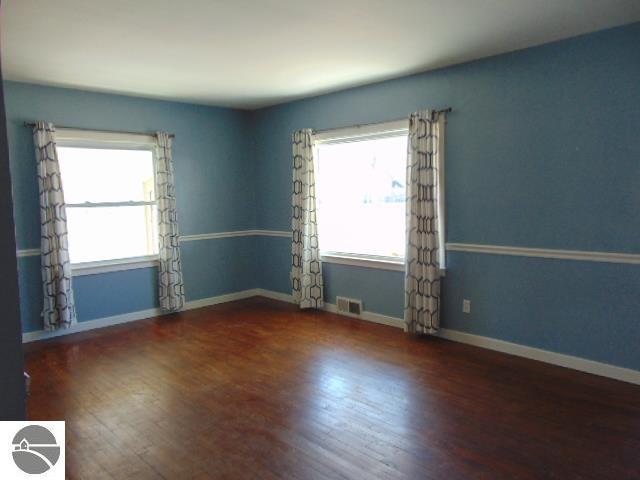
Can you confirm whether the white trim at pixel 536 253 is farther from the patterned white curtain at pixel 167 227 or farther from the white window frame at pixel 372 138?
the patterned white curtain at pixel 167 227

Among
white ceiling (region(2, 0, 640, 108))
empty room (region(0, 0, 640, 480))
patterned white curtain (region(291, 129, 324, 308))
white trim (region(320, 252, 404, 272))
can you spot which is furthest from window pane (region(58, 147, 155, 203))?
white trim (region(320, 252, 404, 272))

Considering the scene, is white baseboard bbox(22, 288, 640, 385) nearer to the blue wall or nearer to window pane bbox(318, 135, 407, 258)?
the blue wall

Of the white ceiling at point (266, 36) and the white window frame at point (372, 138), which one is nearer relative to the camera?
the white ceiling at point (266, 36)

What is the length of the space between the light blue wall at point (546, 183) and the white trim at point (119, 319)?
252 cm

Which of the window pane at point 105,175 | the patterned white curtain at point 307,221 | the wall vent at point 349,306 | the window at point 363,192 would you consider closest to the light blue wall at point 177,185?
the window pane at point 105,175

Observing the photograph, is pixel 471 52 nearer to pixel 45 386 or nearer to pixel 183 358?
pixel 183 358

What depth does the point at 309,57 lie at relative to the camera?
379 cm

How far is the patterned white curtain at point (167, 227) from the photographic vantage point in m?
5.35

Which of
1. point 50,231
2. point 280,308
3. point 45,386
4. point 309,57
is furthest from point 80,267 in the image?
point 309,57

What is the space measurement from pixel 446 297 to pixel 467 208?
857 mm

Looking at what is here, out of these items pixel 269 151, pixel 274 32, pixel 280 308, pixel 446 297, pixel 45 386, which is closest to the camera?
pixel 274 32

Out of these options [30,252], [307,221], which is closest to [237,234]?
[307,221]

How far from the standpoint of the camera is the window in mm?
4770

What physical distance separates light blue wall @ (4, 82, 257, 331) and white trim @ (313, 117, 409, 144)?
1427 mm
